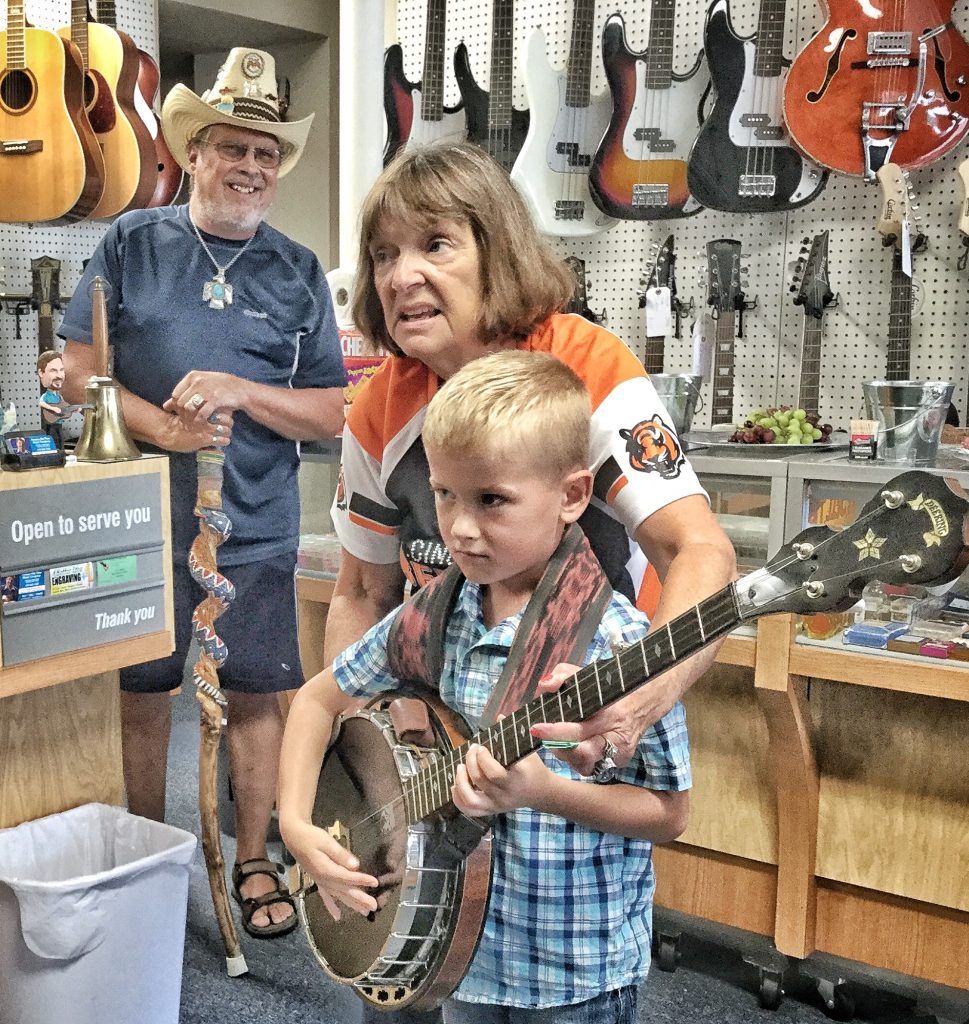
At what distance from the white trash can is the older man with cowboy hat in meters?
0.48

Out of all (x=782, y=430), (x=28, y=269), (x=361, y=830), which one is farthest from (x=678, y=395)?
(x=28, y=269)

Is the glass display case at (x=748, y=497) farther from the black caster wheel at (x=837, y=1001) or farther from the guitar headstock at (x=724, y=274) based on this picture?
the black caster wheel at (x=837, y=1001)

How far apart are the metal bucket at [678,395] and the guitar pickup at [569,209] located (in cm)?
76

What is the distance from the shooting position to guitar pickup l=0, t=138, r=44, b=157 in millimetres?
3322

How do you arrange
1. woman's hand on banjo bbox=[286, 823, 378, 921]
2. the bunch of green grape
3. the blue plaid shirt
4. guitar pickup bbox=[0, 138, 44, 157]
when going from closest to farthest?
the blue plaid shirt, woman's hand on banjo bbox=[286, 823, 378, 921], the bunch of green grape, guitar pickup bbox=[0, 138, 44, 157]

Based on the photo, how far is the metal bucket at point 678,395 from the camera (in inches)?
104

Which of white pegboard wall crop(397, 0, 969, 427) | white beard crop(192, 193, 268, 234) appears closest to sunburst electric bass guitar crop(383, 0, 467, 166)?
white pegboard wall crop(397, 0, 969, 427)

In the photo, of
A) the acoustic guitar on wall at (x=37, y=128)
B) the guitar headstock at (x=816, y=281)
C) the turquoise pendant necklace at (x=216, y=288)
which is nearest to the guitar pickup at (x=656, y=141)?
the guitar headstock at (x=816, y=281)

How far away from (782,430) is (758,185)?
0.72 meters

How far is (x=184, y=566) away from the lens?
2650mm

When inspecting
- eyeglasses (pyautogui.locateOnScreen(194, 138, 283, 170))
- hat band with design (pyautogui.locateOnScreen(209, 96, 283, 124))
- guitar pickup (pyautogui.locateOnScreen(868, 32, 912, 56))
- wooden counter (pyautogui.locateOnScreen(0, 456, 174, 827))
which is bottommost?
wooden counter (pyautogui.locateOnScreen(0, 456, 174, 827))

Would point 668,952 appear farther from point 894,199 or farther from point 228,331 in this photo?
point 894,199

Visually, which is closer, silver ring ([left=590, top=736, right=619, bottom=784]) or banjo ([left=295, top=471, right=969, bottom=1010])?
banjo ([left=295, top=471, right=969, bottom=1010])

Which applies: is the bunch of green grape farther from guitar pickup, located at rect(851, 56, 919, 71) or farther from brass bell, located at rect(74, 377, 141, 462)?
brass bell, located at rect(74, 377, 141, 462)
